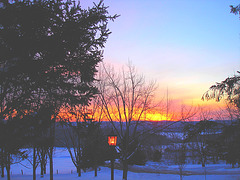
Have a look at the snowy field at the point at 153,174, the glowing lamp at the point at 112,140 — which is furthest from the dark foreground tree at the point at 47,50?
the snowy field at the point at 153,174

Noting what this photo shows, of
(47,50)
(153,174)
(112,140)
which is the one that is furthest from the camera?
(153,174)

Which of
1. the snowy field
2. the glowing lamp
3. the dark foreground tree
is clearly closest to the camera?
the dark foreground tree

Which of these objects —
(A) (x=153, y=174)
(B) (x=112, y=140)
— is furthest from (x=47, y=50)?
(A) (x=153, y=174)

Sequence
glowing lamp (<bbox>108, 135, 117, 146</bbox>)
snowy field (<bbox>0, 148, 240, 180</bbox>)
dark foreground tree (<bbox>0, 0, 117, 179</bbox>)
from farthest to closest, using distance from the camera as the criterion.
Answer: snowy field (<bbox>0, 148, 240, 180</bbox>) < glowing lamp (<bbox>108, 135, 117, 146</bbox>) < dark foreground tree (<bbox>0, 0, 117, 179</bbox>)

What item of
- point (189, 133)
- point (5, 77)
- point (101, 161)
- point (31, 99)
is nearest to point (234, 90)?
point (189, 133)

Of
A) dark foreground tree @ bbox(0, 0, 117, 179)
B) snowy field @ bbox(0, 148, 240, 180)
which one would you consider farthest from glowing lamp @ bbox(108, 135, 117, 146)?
snowy field @ bbox(0, 148, 240, 180)

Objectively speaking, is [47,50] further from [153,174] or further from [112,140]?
[153,174]

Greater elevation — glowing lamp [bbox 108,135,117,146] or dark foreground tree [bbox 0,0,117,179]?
dark foreground tree [bbox 0,0,117,179]

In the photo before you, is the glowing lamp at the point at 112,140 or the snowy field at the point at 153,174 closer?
the glowing lamp at the point at 112,140

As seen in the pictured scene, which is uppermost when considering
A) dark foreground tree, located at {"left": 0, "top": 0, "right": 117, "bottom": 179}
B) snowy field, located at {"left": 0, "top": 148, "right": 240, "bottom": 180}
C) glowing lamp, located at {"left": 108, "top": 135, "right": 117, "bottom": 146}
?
dark foreground tree, located at {"left": 0, "top": 0, "right": 117, "bottom": 179}

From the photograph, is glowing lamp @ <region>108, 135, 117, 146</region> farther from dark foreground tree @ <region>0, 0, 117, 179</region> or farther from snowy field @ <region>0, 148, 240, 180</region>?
snowy field @ <region>0, 148, 240, 180</region>

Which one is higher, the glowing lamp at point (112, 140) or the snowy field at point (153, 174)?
the glowing lamp at point (112, 140)

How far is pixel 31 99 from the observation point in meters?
6.09

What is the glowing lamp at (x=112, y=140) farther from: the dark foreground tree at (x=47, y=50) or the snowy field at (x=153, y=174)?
the snowy field at (x=153, y=174)
